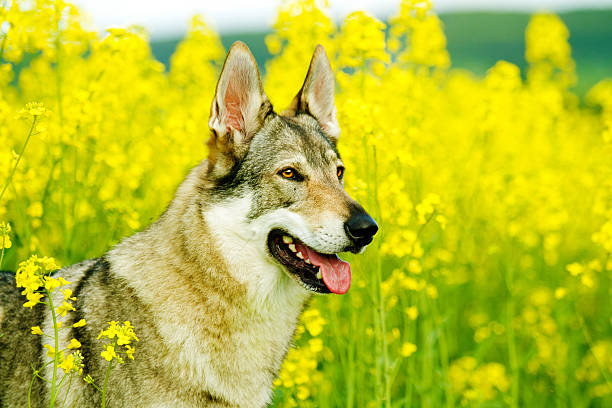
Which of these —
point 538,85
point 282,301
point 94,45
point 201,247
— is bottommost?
point 538,85

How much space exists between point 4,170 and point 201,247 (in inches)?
50.7

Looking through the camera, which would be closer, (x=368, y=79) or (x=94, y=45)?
(x=94, y=45)

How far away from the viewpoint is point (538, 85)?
9930 millimetres

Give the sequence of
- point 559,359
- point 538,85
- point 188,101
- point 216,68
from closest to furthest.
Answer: point 559,359 < point 188,101 < point 216,68 < point 538,85

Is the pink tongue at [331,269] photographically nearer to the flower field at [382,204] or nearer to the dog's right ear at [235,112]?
the flower field at [382,204]

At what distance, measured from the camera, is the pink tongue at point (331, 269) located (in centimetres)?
340

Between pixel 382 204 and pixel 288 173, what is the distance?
2.79 feet

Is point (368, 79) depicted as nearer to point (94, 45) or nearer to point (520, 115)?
point (94, 45)

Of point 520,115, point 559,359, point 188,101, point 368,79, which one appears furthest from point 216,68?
point 559,359

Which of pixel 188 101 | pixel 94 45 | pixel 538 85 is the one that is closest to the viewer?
pixel 94 45

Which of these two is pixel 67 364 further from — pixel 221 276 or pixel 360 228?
pixel 360 228

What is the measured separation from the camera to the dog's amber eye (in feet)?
11.9

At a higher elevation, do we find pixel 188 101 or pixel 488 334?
pixel 188 101

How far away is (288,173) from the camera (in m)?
3.62
